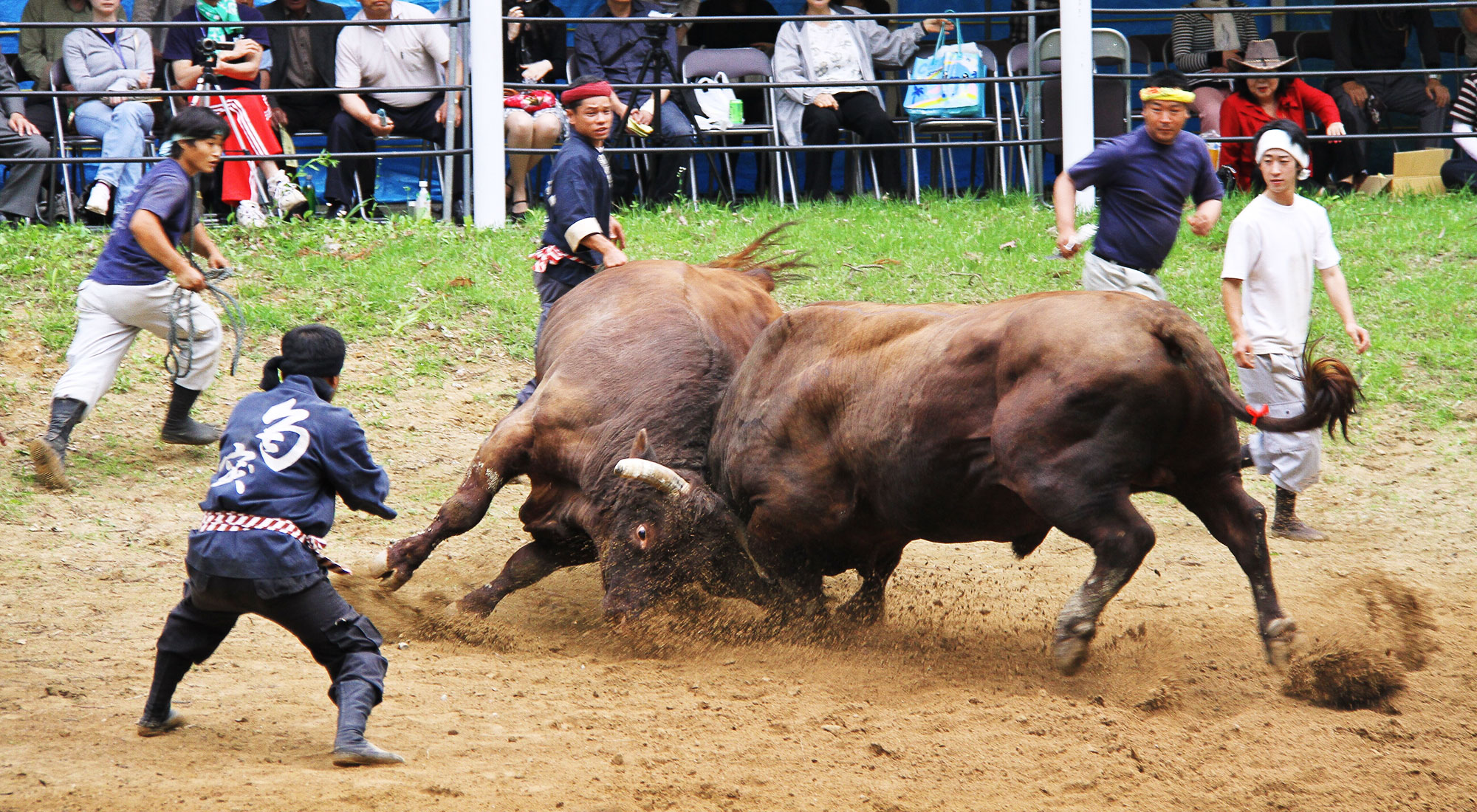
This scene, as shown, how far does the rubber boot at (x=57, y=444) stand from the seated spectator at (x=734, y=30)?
22.4 ft

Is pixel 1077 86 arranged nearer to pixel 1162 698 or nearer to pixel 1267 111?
pixel 1267 111

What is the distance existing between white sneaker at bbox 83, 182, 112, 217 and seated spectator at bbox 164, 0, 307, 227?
771mm

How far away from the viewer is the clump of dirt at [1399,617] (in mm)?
4582

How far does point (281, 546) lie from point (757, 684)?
1668 millimetres

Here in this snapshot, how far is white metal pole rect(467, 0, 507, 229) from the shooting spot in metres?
9.79

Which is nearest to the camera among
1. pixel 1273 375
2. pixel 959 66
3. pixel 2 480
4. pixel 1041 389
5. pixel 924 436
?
pixel 1041 389

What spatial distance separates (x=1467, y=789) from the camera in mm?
3363

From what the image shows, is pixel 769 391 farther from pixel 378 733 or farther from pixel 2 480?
pixel 2 480

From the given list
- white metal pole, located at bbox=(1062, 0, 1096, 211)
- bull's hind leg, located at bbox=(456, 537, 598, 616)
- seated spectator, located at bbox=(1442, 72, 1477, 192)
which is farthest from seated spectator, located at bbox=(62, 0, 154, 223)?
seated spectator, located at bbox=(1442, 72, 1477, 192)

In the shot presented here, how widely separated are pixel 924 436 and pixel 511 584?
193 cm

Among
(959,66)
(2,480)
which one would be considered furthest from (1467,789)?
(959,66)

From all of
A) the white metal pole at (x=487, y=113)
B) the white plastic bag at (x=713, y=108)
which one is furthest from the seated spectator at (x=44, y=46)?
the white plastic bag at (x=713, y=108)

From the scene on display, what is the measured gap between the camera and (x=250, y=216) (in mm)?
9523

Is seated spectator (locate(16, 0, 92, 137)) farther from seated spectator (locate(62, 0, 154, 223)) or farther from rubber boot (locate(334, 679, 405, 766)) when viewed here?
rubber boot (locate(334, 679, 405, 766))
